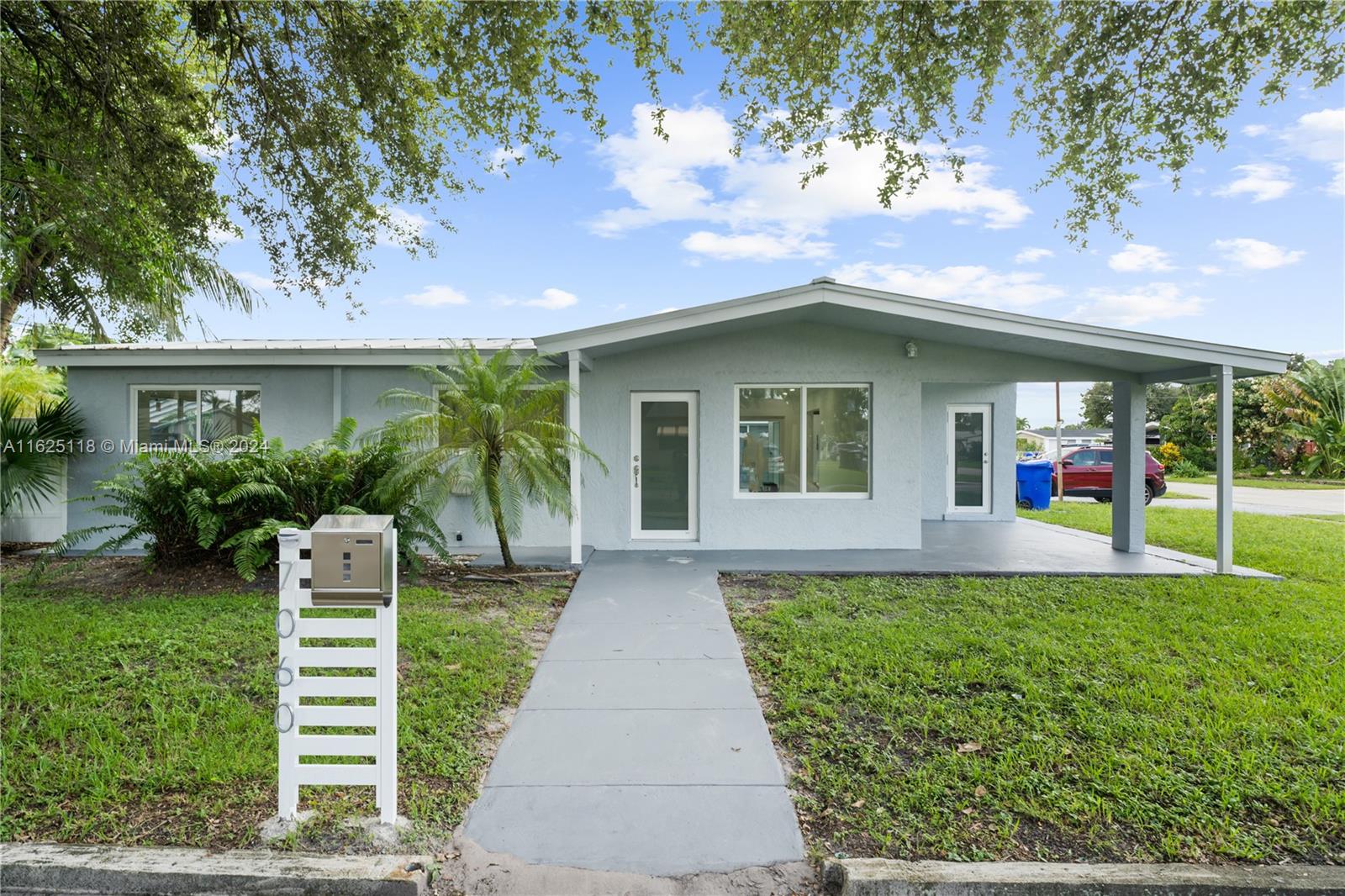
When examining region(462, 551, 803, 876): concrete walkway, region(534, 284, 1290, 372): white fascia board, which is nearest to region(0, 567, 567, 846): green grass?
region(462, 551, 803, 876): concrete walkway

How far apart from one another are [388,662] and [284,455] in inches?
226

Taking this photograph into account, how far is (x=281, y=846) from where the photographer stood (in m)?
2.64

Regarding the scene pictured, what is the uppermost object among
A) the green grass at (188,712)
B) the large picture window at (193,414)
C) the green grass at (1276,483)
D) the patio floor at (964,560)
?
the large picture window at (193,414)

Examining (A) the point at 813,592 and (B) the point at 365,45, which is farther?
(A) the point at 813,592

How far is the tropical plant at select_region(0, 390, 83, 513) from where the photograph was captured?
9.22 metres

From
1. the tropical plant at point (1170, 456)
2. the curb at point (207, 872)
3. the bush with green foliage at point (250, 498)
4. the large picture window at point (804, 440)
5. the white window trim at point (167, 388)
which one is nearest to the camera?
the curb at point (207, 872)

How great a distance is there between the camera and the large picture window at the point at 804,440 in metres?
9.30

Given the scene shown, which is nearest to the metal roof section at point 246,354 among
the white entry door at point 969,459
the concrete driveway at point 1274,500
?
the white entry door at point 969,459

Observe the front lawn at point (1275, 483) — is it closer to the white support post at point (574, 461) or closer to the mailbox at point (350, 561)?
the white support post at point (574, 461)

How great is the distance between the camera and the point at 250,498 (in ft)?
24.2

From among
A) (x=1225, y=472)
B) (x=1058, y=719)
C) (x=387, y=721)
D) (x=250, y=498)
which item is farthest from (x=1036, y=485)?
(x=387, y=721)

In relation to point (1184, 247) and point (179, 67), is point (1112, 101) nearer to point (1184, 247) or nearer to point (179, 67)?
point (1184, 247)

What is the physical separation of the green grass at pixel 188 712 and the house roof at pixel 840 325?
355 centimetres

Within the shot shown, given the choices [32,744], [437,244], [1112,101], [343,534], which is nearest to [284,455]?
[437,244]
